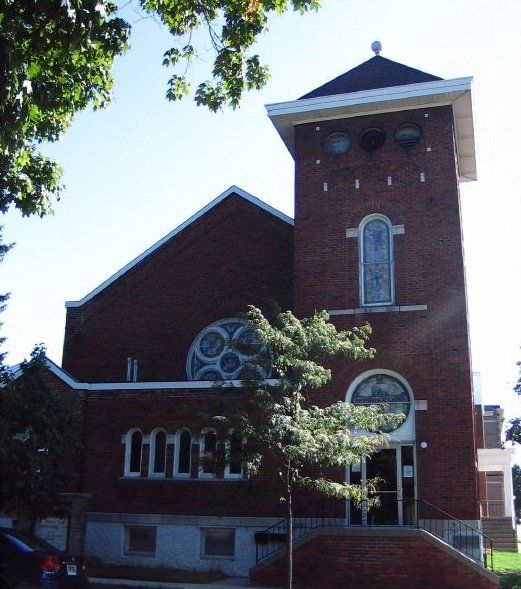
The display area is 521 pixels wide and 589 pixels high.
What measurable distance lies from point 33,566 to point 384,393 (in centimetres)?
914

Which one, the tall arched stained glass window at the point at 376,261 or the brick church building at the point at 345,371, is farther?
the tall arched stained glass window at the point at 376,261

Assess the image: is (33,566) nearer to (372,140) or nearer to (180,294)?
(180,294)

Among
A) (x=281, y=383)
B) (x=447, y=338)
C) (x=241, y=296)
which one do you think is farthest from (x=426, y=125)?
(x=281, y=383)

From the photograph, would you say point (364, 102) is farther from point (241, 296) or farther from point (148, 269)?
point (148, 269)

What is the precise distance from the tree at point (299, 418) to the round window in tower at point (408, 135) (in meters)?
7.10

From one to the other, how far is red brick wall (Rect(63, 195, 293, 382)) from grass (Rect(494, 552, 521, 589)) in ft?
30.0

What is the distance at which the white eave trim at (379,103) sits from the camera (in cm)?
1973

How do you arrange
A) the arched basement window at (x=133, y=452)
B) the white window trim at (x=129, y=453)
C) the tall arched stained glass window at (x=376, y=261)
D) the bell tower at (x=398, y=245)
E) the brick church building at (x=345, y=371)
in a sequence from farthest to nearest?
the arched basement window at (x=133, y=452) < the white window trim at (x=129, y=453) < the tall arched stained glass window at (x=376, y=261) < the bell tower at (x=398, y=245) < the brick church building at (x=345, y=371)

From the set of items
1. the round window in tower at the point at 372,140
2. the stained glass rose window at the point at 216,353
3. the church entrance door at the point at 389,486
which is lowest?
the church entrance door at the point at 389,486

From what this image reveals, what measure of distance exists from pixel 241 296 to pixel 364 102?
22.1 ft

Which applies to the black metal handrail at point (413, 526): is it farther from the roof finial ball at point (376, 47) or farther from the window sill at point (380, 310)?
the roof finial ball at point (376, 47)

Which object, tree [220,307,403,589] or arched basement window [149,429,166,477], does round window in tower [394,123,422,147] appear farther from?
arched basement window [149,429,166,477]

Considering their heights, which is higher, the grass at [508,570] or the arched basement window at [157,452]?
the arched basement window at [157,452]

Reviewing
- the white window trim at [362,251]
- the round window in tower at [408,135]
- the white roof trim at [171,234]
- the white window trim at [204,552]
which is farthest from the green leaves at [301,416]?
the white roof trim at [171,234]
